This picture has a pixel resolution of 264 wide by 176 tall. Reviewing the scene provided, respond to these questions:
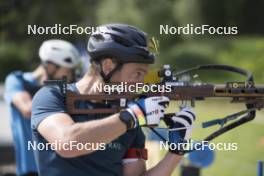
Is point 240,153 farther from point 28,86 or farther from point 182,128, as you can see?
point 182,128

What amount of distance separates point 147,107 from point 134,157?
0.51 metres

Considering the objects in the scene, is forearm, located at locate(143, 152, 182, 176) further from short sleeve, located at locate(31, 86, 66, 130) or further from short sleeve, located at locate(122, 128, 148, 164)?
short sleeve, located at locate(31, 86, 66, 130)

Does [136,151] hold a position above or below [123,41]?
below

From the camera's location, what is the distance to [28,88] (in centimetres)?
654

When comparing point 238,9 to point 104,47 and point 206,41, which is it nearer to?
point 206,41

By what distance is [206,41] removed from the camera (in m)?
31.4

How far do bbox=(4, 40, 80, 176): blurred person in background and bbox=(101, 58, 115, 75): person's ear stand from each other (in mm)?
2585

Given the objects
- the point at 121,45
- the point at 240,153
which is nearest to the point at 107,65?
the point at 121,45

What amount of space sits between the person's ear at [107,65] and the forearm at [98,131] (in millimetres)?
369

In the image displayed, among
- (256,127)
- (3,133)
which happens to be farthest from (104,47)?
(256,127)

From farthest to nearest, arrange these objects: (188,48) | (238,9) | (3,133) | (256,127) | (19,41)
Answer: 1. (19,41)
2. (238,9)
3. (188,48)
4. (256,127)
5. (3,133)

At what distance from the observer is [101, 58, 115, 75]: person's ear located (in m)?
3.68

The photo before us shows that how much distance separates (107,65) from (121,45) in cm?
Answer: 13

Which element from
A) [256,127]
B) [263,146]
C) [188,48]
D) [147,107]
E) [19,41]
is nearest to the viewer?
[147,107]
